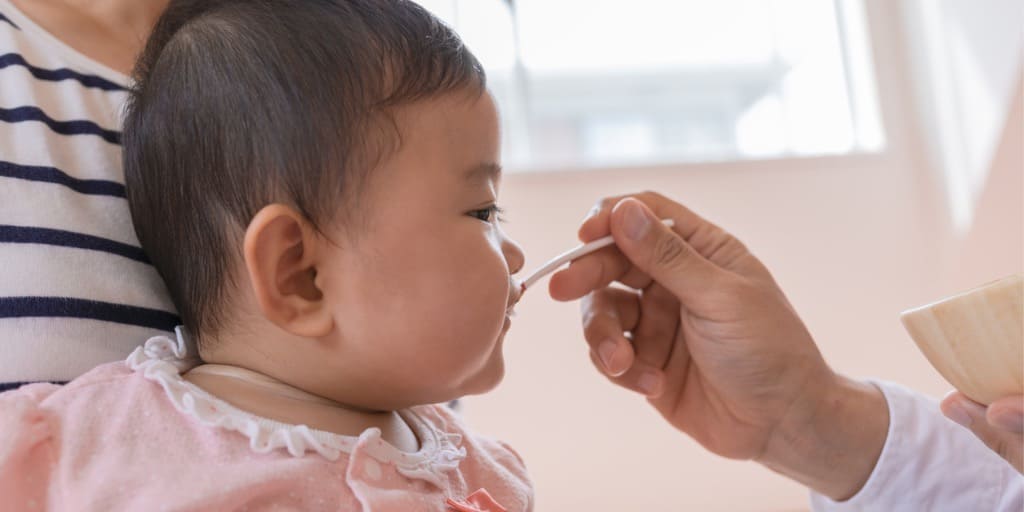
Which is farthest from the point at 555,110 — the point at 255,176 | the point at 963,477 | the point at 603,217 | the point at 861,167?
the point at 255,176

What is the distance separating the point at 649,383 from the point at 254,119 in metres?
0.57

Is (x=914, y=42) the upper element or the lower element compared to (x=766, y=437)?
upper

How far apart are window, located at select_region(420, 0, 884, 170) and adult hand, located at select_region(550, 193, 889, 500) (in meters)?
1.48

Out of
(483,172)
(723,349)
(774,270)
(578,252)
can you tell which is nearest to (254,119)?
(483,172)

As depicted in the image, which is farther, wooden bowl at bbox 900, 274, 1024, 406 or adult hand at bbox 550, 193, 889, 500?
adult hand at bbox 550, 193, 889, 500

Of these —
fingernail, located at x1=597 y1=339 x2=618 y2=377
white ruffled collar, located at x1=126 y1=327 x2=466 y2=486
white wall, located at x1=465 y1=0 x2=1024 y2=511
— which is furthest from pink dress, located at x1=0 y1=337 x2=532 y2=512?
white wall, located at x1=465 y1=0 x2=1024 y2=511

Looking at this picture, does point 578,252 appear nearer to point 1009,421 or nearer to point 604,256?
point 604,256

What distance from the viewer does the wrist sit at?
94cm

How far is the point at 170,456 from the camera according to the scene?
583mm

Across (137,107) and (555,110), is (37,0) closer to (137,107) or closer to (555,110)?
(137,107)

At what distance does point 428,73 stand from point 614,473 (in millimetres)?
1658

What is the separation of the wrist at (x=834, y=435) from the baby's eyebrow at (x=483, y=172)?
0.45 metres

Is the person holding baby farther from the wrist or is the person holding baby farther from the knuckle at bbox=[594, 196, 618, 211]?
the wrist

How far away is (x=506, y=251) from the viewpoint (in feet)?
2.51
